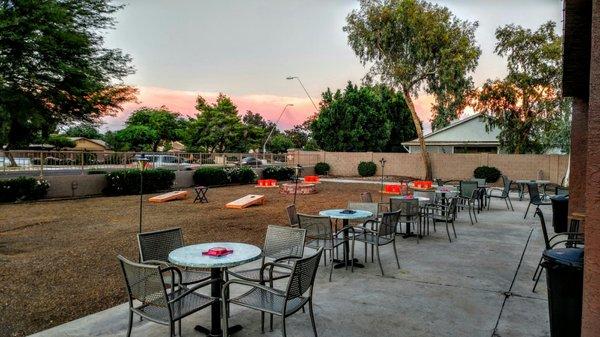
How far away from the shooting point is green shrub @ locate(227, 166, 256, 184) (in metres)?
23.6

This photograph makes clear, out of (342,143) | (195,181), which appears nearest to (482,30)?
(342,143)

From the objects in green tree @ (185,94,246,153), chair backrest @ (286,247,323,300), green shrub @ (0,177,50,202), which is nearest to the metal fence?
green shrub @ (0,177,50,202)

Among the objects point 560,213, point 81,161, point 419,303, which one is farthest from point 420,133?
point 419,303

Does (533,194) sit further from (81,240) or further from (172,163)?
(172,163)

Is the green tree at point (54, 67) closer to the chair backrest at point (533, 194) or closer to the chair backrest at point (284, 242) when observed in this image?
the chair backrest at point (284, 242)

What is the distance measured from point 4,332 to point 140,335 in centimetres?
152

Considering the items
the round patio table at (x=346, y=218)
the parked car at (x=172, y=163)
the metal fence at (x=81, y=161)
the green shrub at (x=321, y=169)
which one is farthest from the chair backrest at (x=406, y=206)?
the green shrub at (x=321, y=169)

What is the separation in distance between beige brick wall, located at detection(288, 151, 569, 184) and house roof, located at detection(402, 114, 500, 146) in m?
4.41

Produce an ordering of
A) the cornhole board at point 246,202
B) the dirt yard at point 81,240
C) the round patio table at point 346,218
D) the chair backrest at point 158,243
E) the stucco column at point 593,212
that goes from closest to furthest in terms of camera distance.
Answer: the stucco column at point 593,212, the chair backrest at point 158,243, the dirt yard at point 81,240, the round patio table at point 346,218, the cornhole board at point 246,202

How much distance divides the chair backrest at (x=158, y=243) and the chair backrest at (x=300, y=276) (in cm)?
169

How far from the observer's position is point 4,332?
406 cm

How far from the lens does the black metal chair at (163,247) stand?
417 centimetres

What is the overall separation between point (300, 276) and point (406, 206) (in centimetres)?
479

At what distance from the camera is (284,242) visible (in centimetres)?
471
